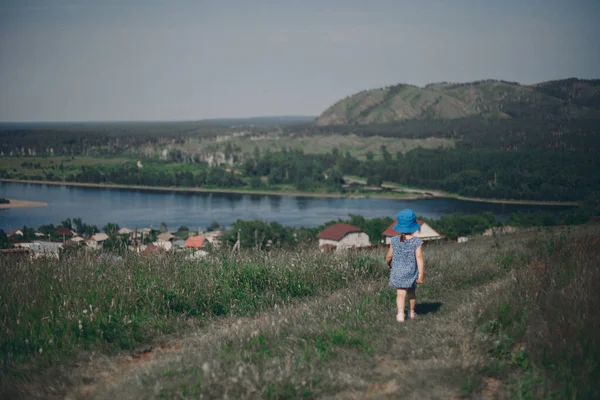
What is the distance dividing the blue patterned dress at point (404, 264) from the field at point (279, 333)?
13.9 inches

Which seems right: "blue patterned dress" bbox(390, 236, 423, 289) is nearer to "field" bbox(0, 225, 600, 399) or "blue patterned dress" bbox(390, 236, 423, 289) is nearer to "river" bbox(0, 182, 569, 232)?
"field" bbox(0, 225, 600, 399)

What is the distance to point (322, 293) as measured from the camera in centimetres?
695

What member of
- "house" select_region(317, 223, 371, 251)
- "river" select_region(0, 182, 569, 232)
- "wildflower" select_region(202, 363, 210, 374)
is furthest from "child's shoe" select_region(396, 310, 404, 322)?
"house" select_region(317, 223, 371, 251)

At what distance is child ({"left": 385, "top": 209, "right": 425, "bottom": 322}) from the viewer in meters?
5.56

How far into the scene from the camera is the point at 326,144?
16725cm

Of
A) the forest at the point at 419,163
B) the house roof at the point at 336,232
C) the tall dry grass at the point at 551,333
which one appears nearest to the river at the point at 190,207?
the forest at the point at 419,163

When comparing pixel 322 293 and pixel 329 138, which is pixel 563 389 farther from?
pixel 329 138

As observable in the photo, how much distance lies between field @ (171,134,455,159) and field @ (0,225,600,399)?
133835 millimetres

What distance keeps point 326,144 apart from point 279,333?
164 meters

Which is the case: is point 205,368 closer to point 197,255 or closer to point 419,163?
point 197,255

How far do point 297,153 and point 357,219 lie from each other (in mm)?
95444

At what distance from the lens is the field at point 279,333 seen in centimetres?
374

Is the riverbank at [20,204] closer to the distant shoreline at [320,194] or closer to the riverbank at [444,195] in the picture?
the distant shoreline at [320,194]

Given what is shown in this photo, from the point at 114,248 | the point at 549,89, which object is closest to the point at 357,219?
the point at 114,248
